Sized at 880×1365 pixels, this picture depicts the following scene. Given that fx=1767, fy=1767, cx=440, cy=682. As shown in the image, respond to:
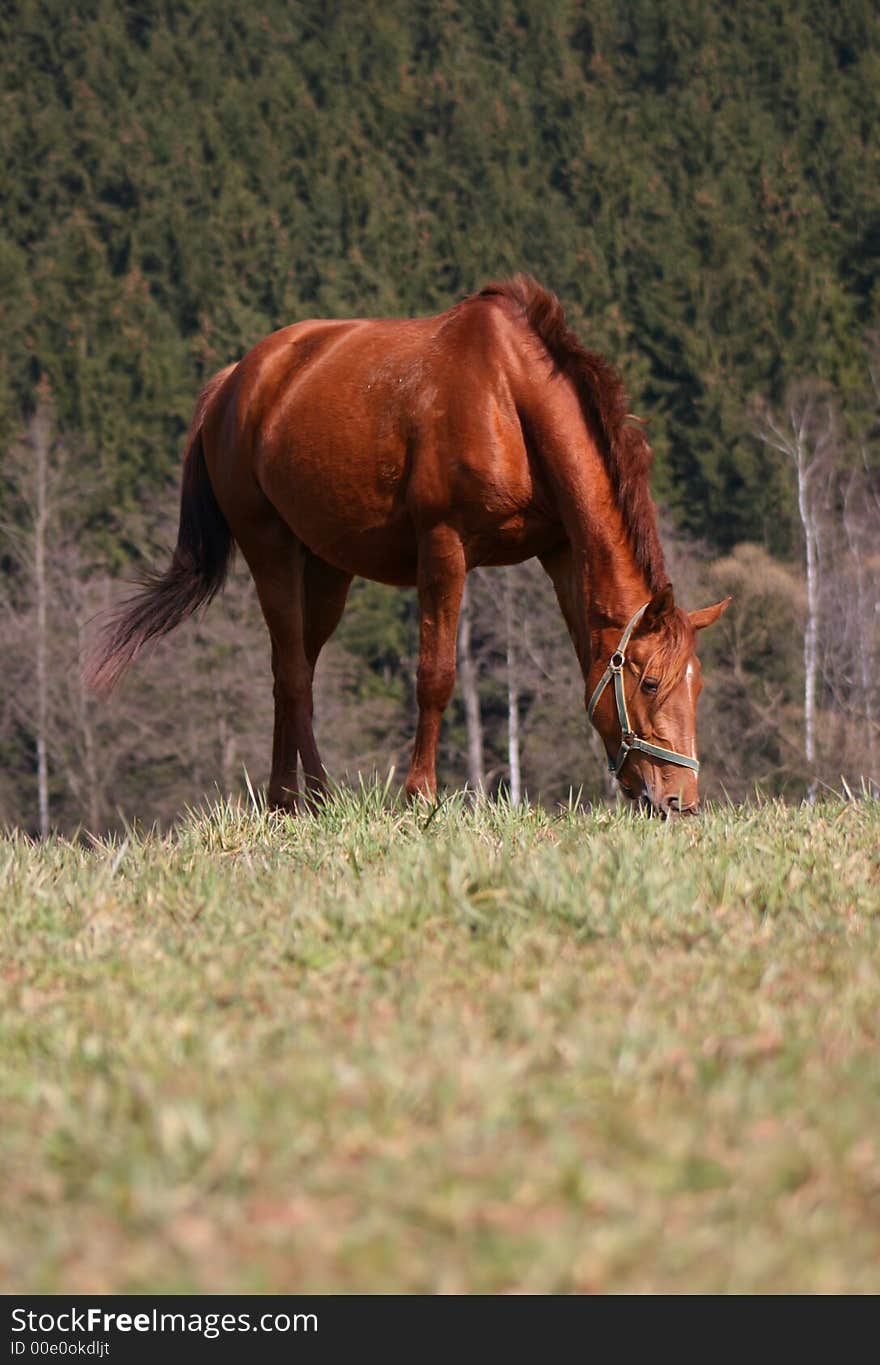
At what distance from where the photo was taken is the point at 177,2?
45.1 metres

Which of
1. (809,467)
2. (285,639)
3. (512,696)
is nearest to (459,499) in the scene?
(285,639)

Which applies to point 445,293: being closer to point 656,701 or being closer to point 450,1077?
point 656,701

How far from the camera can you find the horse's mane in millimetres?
6395

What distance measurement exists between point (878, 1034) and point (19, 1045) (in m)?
1.67

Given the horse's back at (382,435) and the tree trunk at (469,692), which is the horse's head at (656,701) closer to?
the horse's back at (382,435)

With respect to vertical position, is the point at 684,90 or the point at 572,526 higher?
the point at 684,90

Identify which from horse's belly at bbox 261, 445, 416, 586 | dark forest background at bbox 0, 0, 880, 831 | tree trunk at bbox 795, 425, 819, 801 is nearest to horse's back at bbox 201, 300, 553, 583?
horse's belly at bbox 261, 445, 416, 586

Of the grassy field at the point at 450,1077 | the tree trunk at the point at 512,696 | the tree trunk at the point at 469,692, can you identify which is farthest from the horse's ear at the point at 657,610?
the tree trunk at the point at 469,692

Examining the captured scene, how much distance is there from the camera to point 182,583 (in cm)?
798

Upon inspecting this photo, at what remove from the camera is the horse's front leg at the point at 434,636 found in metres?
6.60

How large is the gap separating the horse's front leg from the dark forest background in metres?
19.8

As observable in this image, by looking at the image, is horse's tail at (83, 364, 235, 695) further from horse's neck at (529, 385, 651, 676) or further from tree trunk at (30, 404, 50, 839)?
tree trunk at (30, 404, 50, 839)
